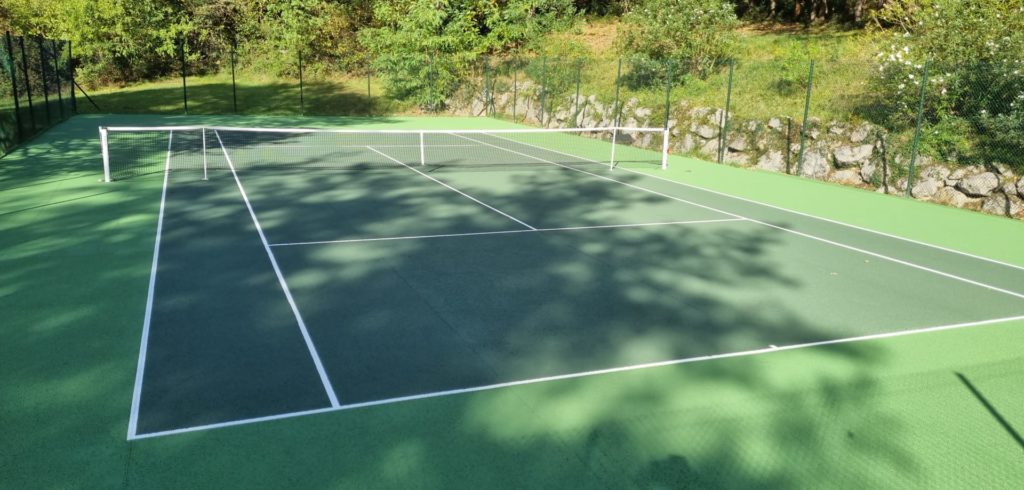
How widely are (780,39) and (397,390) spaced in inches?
1188

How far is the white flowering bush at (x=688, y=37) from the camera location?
23.7m

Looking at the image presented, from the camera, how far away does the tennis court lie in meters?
5.84

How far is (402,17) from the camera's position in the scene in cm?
3659

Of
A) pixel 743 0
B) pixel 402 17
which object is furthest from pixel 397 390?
pixel 743 0

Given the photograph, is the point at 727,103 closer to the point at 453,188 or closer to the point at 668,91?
the point at 668,91

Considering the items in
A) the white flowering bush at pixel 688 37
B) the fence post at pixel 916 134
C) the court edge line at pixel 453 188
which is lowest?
the court edge line at pixel 453 188

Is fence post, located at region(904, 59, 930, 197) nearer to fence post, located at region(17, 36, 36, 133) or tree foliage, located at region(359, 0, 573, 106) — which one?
fence post, located at region(17, 36, 36, 133)

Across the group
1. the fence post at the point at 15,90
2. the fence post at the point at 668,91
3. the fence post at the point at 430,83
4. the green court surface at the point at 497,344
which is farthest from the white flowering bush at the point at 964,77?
the fence post at the point at 430,83

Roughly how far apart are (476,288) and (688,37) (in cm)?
1856

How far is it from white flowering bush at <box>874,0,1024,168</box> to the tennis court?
4697 mm

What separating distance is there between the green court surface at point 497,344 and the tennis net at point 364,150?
4099 millimetres

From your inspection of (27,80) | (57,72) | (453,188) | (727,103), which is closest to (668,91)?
(727,103)

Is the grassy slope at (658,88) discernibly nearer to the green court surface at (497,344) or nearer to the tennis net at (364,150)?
the tennis net at (364,150)

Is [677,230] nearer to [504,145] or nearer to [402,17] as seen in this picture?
[504,145]
